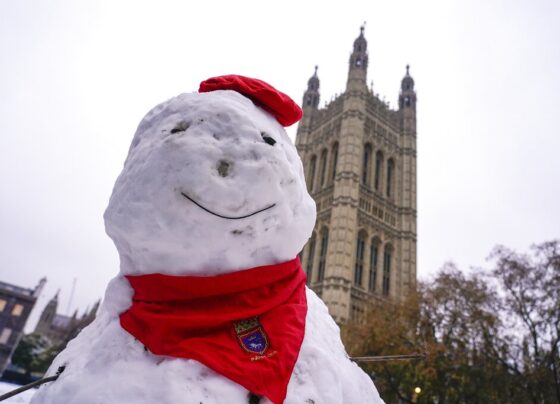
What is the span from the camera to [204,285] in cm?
168

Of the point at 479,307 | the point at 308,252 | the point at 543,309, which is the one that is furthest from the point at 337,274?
the point at 543,309

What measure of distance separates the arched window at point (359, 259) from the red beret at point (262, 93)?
2466cm

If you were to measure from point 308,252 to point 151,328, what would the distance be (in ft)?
87.8

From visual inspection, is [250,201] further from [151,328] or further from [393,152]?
[393,152]

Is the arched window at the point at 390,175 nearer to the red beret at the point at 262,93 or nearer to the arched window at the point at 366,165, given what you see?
the arched window at the point at 366,165

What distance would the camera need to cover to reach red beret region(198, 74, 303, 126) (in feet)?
7.38

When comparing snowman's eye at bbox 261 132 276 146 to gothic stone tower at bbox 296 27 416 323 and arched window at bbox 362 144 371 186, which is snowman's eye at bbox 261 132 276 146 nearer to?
gothic stone tower at bbox 296 27 416 323

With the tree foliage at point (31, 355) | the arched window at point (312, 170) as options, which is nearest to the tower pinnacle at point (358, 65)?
the arched window at point (312, 170)

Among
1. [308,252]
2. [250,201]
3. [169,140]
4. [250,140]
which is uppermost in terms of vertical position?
[308,252]

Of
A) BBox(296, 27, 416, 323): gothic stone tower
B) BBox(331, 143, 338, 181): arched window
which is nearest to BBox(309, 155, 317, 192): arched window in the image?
BBox(296, 27, 416, 323): gothic stone tower

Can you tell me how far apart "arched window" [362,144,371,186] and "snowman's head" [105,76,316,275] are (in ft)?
95.5

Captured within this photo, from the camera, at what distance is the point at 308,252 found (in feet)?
92.0

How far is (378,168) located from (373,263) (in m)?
8.67

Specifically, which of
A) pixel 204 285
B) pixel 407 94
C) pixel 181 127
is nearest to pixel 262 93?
pixel 181 127
